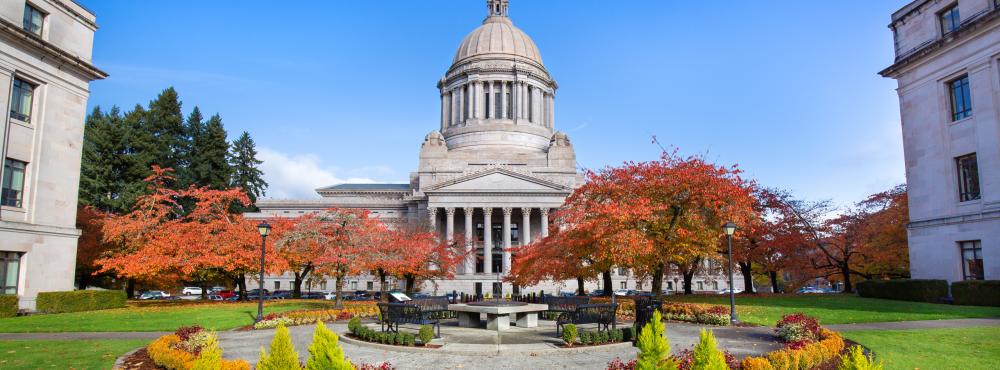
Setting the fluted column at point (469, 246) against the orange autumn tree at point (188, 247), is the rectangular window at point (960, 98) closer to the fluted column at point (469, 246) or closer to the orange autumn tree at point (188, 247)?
the orange autumn tree at point (188, 247)

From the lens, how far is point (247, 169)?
266 ft

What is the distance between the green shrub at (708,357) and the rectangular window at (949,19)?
108 feet

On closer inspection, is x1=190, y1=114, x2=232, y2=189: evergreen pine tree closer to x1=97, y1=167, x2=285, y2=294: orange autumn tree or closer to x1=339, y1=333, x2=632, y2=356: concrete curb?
x1=97, y1=167, x2=285, y2=294: orange autumn tree

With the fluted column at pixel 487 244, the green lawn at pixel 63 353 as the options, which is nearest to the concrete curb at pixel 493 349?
the green lawn at pixel 63 353

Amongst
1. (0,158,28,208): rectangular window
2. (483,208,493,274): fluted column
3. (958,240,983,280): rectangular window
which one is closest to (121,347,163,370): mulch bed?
(0,158,28,208): rectangular window

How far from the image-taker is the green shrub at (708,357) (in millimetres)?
7504

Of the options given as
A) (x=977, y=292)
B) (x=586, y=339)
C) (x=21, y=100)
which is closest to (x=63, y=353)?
(x=586, y=339)

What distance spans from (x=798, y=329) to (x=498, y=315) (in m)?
8.44

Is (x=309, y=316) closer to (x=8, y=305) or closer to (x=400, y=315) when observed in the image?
(x=400, y=315)

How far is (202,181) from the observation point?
7012 centimetres

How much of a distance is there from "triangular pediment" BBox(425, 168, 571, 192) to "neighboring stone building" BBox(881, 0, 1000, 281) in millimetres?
37572

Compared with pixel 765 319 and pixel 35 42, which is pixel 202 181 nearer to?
pixel 35 42

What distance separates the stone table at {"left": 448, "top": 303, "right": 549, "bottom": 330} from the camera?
62.8 ft

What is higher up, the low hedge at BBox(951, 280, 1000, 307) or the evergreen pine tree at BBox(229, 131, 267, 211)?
the evergreen pine tree at BBox(229, 131, 267, 211)
